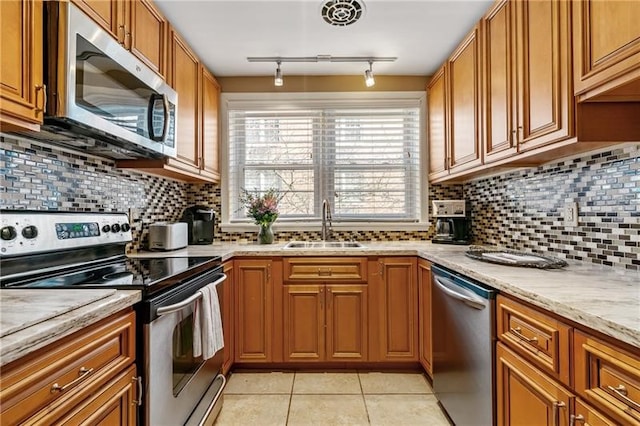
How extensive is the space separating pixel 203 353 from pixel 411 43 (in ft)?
7.41

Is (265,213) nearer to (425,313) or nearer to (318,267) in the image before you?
(318,267)

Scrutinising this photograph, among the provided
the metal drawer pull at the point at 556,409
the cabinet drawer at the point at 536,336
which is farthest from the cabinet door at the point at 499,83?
the metal drawer pull at the point at 556,409

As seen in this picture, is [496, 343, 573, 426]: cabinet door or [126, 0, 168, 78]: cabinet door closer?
[496, 343, 573, 426]: cabinet door

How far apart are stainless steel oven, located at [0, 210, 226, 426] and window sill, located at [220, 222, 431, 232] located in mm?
1056

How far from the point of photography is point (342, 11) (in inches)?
73.6

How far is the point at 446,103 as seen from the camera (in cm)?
238

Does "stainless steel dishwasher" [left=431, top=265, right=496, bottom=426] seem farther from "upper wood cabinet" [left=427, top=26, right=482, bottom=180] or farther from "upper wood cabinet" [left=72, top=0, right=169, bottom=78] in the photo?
"upper wood cabinet" [left=72, top=0, right=169, bottom=78]

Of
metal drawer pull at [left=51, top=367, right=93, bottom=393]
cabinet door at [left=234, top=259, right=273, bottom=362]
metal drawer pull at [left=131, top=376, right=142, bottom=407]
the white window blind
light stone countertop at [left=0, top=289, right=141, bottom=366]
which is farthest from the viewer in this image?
the white window blind

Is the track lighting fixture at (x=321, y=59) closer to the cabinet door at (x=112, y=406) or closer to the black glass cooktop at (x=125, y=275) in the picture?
the black glass cooktop at (x=125, y=275)

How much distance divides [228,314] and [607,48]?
85.6 inches

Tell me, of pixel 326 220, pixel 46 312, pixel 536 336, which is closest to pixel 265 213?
pixel 326 220

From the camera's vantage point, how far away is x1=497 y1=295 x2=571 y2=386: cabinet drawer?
93cm

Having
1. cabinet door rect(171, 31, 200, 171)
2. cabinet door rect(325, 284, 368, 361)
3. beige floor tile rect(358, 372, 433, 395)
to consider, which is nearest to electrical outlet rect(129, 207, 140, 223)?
cabinet door rect(171, 31, 200, 171)

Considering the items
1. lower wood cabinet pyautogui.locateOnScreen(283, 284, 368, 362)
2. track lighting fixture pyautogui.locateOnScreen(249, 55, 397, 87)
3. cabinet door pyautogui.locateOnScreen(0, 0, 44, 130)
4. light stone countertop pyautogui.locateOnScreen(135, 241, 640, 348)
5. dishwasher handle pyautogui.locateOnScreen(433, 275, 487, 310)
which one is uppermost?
track lighting fixture pyautogui.locateOnScreen(249, 55, 397, 87)
